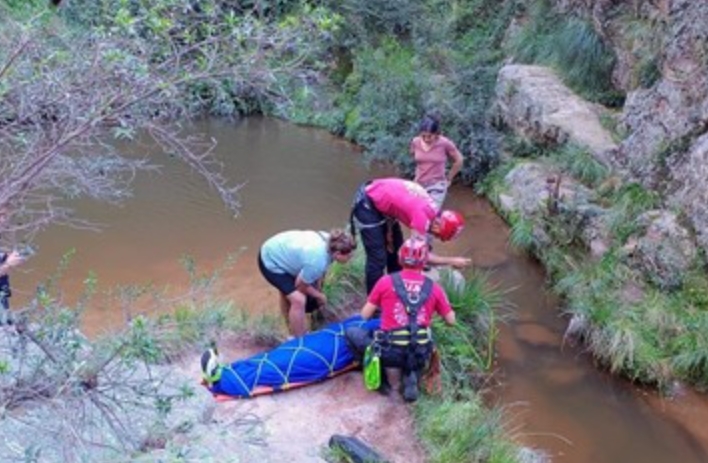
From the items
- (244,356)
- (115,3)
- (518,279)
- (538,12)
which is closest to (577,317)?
(518,279)

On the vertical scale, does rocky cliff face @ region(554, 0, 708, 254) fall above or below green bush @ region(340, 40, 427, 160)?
above

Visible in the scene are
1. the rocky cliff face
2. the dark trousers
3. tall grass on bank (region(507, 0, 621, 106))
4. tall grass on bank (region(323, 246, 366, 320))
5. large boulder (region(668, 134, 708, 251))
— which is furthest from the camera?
tall grass on bank (region(507, 0, 621, 106))

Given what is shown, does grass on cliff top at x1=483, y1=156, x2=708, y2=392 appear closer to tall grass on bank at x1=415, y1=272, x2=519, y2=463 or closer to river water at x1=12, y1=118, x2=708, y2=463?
river water at x1=12, y1=118, x2=708, y2=463

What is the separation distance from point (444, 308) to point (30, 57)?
3.21 m

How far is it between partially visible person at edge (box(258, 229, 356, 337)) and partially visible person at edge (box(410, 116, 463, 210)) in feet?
A: 6.33

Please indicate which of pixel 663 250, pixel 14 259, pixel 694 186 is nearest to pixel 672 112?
pixel 694 186

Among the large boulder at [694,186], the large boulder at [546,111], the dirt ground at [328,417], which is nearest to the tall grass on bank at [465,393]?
the dirt ground at [328,417]

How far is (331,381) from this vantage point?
19.9 ft

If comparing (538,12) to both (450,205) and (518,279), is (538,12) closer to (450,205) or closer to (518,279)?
(450,205)

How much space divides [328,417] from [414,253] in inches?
45.3

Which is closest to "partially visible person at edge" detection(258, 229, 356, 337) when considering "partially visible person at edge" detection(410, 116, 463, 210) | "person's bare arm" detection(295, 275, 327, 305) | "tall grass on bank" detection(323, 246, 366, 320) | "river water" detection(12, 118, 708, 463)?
"person's bare arm" detection(295, 275, 327, 305)

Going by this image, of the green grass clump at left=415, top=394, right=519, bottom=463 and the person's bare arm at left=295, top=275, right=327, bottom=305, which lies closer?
the green grass clump at left=415, top=394, right=519, bottom=463

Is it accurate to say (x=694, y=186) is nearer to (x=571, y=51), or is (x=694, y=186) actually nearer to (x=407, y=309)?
(x=407, y=309)

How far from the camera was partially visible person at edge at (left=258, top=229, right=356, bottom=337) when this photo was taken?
5.94m
